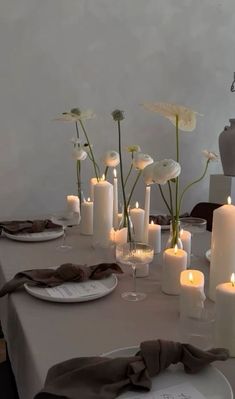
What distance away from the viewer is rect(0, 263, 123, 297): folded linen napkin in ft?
3.92

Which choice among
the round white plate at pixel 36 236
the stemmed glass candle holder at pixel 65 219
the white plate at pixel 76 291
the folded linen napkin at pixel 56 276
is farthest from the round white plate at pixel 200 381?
the round white plate at pixel 36 236

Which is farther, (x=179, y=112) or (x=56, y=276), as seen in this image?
(x=56, y=276)

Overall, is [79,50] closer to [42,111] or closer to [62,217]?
[42,111]

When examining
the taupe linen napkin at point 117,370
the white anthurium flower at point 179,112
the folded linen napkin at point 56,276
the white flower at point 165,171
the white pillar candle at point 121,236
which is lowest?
the taupe linen napkin at point 117,370

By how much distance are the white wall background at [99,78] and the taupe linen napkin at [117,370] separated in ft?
7.70

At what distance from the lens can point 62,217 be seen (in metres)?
1.66

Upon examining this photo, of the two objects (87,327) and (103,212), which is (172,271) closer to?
(87,327)

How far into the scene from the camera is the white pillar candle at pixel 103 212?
1603 millimetres

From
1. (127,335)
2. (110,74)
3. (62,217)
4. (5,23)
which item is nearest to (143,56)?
(110,74)

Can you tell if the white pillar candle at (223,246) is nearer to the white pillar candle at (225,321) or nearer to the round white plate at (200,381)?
the white pillar candle at (225,321)

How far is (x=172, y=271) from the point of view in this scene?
1198 millimetres

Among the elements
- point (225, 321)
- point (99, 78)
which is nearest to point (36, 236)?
point (225, 321)

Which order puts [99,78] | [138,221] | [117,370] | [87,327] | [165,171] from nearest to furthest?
[117,370], [87,327], [165,171], [138,221], [99,78]

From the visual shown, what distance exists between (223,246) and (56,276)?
1.48 ft
